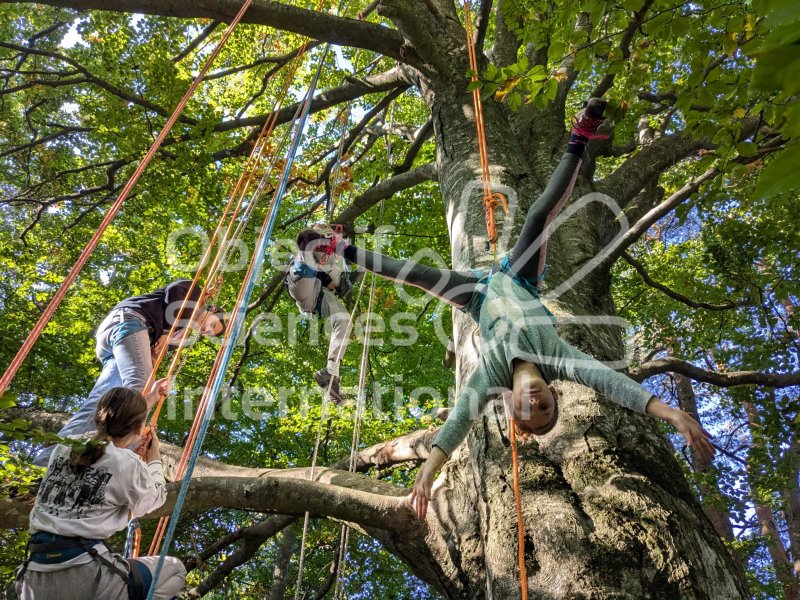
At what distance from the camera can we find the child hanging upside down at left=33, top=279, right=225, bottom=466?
274 cm

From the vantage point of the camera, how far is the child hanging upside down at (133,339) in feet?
8.98

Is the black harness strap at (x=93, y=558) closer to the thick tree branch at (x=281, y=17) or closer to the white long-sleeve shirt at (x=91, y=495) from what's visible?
the white long-sleeve shirt at (x=91, y=495)

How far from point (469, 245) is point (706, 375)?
1887 millimetres

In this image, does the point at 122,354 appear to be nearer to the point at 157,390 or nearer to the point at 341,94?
the point at 157,390

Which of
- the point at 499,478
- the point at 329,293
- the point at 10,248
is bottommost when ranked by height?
the point at 499,478

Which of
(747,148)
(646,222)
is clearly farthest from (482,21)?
(747,148)

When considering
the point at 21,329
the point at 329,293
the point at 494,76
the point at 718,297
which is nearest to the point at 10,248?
the point at 21,329

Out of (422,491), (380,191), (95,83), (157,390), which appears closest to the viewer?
(422,491)

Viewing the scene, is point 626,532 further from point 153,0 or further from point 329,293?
point 153,0

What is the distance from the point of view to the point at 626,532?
183cm

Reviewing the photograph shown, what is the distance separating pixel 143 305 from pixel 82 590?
1.55 metres

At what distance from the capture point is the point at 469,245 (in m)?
3.10

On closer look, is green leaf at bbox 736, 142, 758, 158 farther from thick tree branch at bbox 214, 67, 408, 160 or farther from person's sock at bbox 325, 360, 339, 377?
thick tree branch at bbox 214, 67, 408, 160

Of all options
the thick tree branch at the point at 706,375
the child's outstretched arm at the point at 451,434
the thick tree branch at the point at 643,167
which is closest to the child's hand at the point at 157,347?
the child's outstretched arm at the point at 451,434
